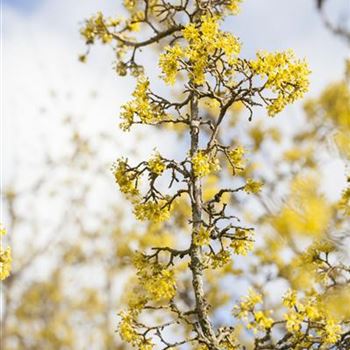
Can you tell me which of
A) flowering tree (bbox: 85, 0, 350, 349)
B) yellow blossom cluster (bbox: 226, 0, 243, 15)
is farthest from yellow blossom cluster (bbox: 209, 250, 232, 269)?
yellow blossom cluster (bbox: 226, 0, 243, 15)

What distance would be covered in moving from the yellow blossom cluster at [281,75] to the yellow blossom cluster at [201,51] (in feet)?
0.65

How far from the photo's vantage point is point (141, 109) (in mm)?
3922

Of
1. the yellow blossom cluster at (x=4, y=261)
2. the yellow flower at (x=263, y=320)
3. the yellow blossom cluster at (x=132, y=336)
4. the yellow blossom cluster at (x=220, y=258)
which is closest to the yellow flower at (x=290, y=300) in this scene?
the yellow flower at (x=263, y=320)

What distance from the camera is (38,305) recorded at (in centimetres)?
1661

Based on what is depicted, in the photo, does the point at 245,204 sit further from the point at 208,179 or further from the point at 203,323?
the point at 203,323

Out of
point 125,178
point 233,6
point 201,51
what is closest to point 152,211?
point 125,178

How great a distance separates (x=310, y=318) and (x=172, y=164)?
128 centimetres

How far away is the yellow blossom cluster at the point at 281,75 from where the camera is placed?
3773 millimetres

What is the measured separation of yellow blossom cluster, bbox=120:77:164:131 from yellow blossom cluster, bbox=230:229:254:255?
95 cm

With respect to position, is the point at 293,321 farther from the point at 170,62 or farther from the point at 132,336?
the point at 170,62

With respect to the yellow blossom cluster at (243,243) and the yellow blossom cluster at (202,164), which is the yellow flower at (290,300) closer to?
the yellow blossom cluster at (243,243)

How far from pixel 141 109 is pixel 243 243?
111 cm

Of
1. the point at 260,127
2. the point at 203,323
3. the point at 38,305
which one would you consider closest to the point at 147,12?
the point at 203,323

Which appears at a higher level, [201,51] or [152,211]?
[201,51]
